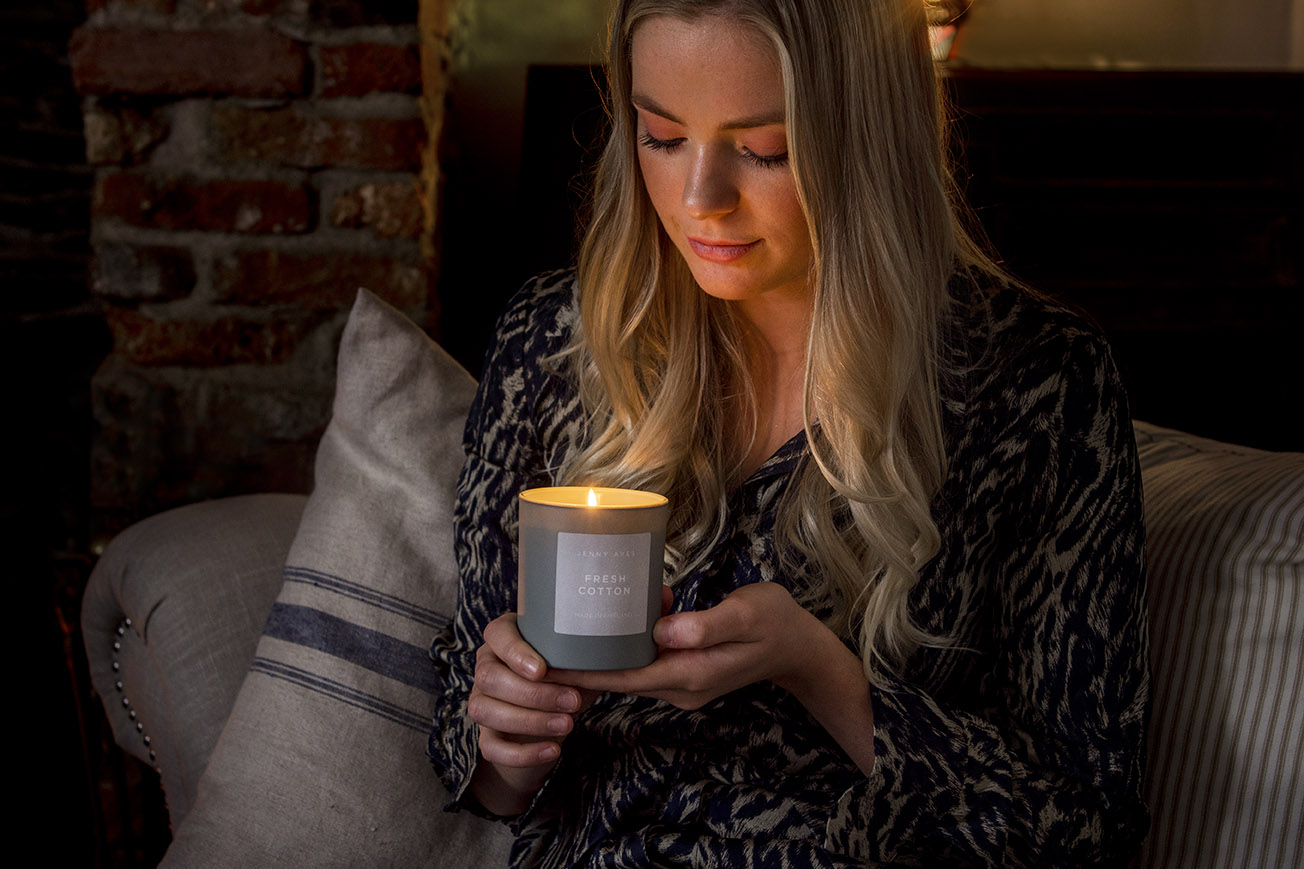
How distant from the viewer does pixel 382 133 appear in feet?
5.51

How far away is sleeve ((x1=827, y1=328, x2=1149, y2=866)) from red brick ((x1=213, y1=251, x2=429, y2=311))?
1.01 m

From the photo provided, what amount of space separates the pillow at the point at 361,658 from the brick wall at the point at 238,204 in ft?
1.50

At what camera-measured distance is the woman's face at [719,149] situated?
0.91 metres

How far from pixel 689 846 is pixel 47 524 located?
1.72 meters

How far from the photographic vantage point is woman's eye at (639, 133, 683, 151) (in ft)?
3.17

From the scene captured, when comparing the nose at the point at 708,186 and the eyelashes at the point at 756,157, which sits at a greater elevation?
the eyelashes at the point at 756,157

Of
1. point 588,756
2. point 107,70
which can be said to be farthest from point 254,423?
point 588,756

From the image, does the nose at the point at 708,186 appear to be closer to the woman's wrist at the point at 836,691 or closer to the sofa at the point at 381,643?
the woman's wrist at the point at 836,691

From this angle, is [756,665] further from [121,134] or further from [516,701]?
[121,134]

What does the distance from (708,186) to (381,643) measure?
2.00 feet

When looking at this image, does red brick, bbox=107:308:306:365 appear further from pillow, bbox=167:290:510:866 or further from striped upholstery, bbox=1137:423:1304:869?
striped upholstery, bbox=1137:423:1304:869

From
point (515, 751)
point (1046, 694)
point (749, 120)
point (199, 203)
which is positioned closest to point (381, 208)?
point (199, 203)

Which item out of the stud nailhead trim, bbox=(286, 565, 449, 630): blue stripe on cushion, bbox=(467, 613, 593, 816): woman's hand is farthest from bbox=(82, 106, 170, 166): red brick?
bbox=(467, 613, 593, 816): woman's hand

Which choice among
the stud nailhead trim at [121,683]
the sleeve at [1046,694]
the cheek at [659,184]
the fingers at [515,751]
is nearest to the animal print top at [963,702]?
the sleeve at [1046,694]
